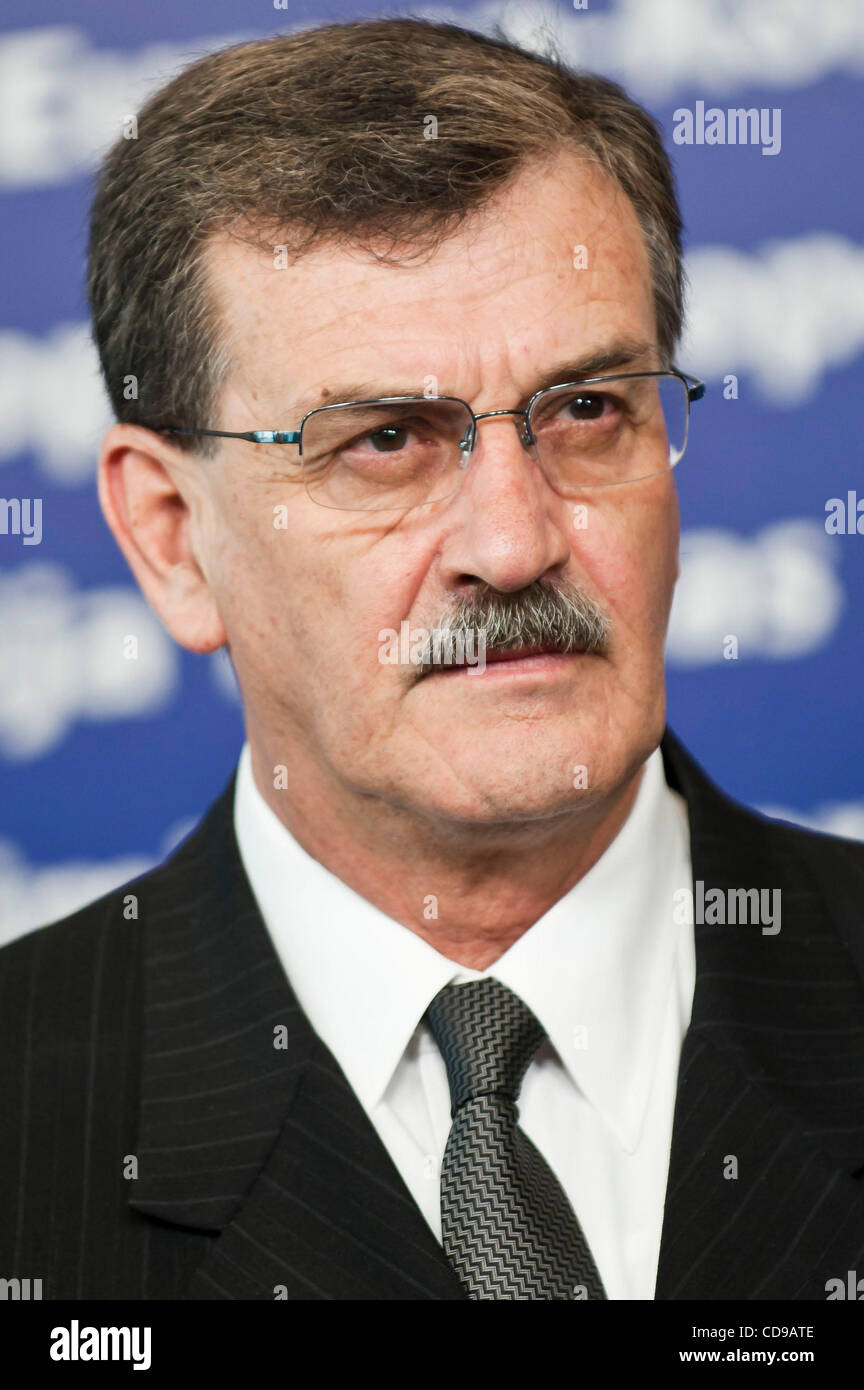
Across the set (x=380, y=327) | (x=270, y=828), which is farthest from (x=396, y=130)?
(x=270, y=828)

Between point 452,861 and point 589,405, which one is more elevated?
Answer: point 589,405

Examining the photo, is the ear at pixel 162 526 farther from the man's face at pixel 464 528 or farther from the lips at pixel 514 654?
the lips at pixel 514 654

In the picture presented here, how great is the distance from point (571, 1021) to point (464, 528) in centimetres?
61

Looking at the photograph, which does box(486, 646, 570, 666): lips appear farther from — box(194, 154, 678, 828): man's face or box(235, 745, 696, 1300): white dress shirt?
box(235, 745, 696, 1300): white dress shirt

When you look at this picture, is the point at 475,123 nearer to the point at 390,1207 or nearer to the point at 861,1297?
the point at 390,1207

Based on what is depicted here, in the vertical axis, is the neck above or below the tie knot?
above

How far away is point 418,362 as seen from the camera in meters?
2.07

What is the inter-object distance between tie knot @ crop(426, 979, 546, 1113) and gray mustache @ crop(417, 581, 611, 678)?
1.33ft

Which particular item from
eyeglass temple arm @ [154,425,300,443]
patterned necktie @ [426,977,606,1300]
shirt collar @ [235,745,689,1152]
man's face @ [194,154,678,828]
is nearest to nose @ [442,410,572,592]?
man's face @ [194,154,678,828]

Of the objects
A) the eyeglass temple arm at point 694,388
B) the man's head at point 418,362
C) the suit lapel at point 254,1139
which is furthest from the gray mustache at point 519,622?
the suit lapel at point 254,1139

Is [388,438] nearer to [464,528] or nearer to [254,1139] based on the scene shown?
[464,528]

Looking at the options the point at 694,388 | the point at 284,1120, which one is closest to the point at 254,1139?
the point at 284,1120

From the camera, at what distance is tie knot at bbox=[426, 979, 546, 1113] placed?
6.87 ft

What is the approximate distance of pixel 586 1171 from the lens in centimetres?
212
